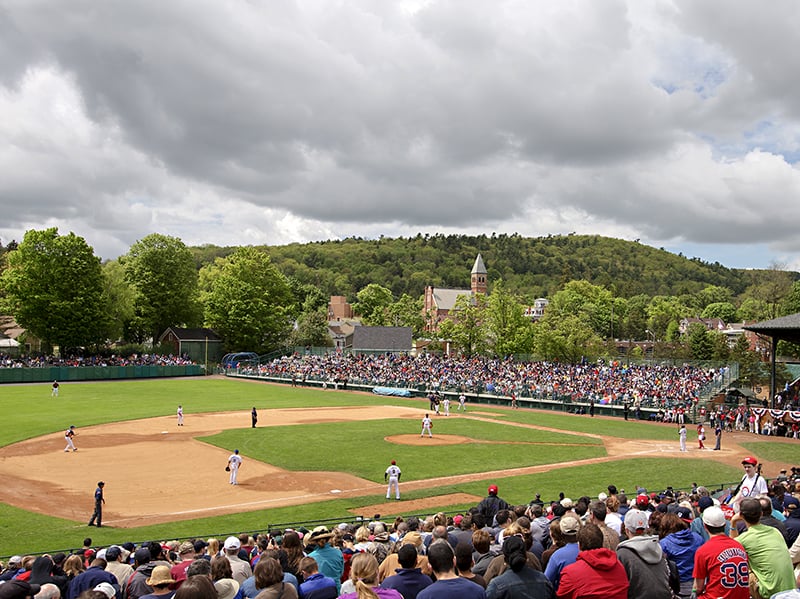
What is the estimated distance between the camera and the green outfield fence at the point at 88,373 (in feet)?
201

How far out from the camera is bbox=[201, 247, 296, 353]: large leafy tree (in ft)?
267

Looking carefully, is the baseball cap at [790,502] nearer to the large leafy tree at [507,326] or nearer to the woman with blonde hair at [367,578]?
the woman with blonde hair at [367,578]

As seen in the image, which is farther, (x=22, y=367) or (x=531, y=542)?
(x=22, y=367)

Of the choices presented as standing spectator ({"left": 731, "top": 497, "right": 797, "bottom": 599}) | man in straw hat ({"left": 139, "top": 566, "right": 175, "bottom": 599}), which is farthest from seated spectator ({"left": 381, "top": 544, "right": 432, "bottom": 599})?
standing spectator ({"left": 731, "top": 497, "right": 797, "bottom": 599})

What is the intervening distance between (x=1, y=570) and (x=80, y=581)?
2.75 metres

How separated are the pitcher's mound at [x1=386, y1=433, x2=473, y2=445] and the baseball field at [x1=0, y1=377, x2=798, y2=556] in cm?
11

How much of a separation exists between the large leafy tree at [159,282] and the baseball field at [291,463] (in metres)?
33.2

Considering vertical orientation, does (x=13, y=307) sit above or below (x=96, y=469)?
above

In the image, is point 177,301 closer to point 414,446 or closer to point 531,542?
point 414,446

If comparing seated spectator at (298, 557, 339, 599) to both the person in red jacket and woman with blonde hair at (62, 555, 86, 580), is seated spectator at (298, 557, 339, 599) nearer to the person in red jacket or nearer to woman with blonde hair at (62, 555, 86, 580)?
the person in red jacket

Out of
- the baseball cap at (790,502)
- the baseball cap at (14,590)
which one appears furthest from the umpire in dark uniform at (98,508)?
the baseball cap at (790,502)

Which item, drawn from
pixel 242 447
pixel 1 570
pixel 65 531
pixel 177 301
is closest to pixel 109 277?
pixel 177 301

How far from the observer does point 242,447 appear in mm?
30891

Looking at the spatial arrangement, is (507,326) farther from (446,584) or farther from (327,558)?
(446,584)
